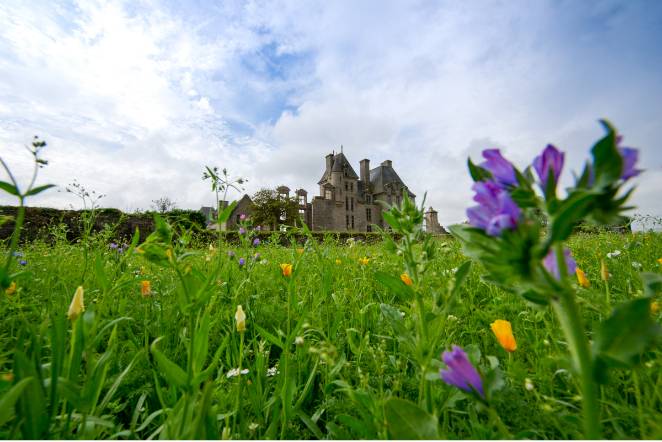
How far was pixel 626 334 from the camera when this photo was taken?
508 mm

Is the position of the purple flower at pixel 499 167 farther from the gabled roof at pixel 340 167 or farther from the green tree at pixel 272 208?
the gabled roof at pixel 340 167

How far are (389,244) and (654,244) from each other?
460 cm

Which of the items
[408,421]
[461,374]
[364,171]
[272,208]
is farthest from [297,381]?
[364,171]

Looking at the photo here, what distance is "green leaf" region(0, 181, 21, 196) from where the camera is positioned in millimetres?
916

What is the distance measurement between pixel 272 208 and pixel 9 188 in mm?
39217

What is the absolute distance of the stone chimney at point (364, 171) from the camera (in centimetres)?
4712

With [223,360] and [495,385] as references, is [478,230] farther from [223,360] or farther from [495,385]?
[223,360]

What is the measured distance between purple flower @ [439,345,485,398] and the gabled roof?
43.0 m

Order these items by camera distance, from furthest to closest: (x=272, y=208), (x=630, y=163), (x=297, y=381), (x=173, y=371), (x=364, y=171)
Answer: (x=364, y=171) → (x=272, y=208) → (x=297, y=381) → (x=173, y=371) → (x=630, y=163)

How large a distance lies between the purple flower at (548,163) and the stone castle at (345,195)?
38283mm

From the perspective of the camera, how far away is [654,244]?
3771mm

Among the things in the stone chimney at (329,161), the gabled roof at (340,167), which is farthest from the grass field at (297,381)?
the stone chimney at (329,161)

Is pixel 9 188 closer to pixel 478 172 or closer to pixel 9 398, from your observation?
pixel 9 398

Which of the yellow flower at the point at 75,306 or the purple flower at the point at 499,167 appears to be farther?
the yellow flower at the point at 75,306
